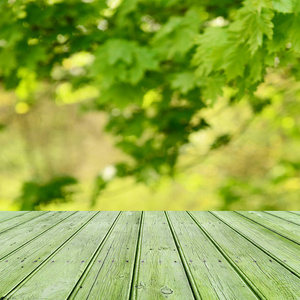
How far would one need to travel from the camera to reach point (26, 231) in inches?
50.7

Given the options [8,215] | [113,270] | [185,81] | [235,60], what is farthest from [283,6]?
[8,215]

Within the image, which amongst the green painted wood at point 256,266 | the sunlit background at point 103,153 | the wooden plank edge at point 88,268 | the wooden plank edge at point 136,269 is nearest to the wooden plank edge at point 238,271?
the green painted wood at point 256,266

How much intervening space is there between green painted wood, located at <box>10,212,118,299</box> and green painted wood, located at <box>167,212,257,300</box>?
A: 285mm

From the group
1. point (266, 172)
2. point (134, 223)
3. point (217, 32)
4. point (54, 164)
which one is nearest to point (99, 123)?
point (54, 164)

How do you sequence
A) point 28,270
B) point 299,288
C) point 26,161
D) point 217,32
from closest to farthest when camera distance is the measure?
point 299,288 < point 28,270 < point 217,32 < point 26,161

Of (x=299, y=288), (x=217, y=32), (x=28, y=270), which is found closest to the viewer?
(x=299, y=288)

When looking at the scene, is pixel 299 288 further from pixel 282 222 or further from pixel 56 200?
pixel 56 200

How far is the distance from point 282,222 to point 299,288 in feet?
2.22

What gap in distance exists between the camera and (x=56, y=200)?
1799 mm

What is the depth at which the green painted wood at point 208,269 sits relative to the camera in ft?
2.44

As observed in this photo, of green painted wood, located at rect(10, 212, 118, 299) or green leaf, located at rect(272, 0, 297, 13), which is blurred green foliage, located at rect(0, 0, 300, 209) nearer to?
green leaf, located at rect(272, 0, 297, 13)

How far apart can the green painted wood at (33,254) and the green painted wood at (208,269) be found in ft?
1.32

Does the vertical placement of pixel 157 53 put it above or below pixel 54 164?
below

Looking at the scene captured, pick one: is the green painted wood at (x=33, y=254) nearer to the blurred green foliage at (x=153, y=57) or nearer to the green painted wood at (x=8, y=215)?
the green painted wood at (x=8, y=215)
